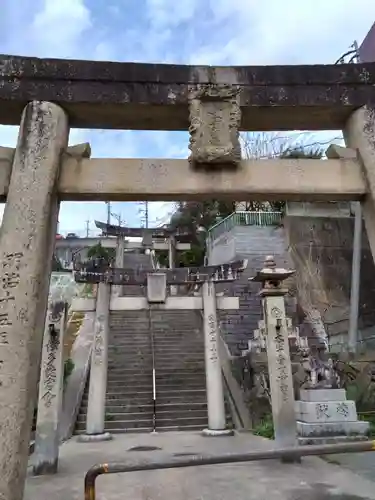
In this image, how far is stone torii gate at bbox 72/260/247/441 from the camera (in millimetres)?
11242

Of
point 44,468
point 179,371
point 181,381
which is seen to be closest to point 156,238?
point 179,371

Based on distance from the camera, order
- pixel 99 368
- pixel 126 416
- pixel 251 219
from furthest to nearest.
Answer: pixel 251 219 < pixel 126 416 < pixel 99 368

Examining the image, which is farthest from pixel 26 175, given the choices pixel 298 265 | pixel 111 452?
pixel 298 265

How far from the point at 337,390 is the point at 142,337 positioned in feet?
31.6

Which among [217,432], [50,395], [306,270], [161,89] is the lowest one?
[217,432]

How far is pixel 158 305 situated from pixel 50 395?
5977 millimetres

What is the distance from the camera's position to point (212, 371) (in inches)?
466

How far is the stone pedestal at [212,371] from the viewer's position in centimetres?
1138

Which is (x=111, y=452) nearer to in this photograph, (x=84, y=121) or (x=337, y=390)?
(x=337, y=390)

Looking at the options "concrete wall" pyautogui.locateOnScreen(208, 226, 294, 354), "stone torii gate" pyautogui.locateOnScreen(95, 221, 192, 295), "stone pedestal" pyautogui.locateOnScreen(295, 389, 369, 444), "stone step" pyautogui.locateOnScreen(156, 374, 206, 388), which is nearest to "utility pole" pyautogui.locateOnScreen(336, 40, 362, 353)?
"concrete wall" pyautogui.locateOnScreen(208, 226, 294, 354)

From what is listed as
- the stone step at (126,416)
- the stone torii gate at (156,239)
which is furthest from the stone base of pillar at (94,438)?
the stone torii gate at (156,239)

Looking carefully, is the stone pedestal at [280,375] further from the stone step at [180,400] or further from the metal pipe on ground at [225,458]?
the stone step at [180,400]

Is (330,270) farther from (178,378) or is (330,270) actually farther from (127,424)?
(127,424)

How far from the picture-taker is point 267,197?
181 inches
